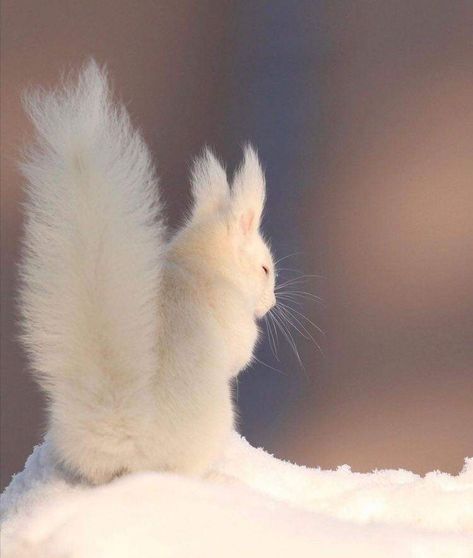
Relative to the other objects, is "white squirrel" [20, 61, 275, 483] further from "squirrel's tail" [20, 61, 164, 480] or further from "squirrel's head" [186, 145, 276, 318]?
"squirrel's head" [186, 145, 276, 318]

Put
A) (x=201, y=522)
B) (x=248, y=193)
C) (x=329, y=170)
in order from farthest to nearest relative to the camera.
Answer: (x=329, y=170)
(x=248, y=193)
(x=201, y=522)

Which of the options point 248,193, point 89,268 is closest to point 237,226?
point 248,193

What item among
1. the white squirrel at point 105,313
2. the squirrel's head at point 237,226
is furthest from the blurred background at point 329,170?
the white squirrel at point 105,313

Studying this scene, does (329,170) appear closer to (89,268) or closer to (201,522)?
(89,268)

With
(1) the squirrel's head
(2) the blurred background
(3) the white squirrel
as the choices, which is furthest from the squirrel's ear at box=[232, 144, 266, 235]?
(2) the blurred background

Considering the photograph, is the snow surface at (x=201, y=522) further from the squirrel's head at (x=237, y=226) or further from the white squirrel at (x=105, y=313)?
the squirrel's head at (x=237, y=226)

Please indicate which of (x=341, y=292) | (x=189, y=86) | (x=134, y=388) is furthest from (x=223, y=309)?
(x=189, y=86)

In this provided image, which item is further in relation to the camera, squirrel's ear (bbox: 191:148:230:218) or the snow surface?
squirrel's ear (bbox: 191:148:230:218)
